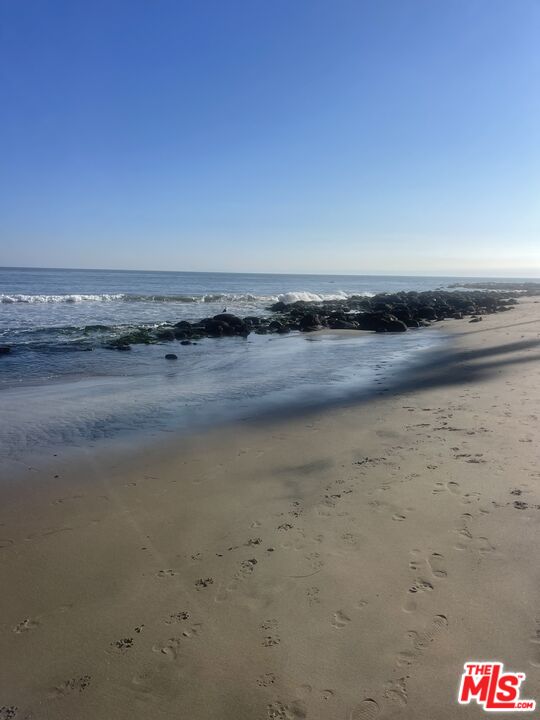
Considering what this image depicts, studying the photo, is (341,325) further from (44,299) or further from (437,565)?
(44,299)

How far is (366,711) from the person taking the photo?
245cm

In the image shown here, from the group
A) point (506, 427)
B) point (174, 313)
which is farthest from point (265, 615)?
point (174, 313)

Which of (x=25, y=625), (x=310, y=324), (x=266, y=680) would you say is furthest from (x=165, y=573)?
(x=310, y=324)

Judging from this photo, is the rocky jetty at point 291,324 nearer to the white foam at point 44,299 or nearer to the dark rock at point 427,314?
the dark rock at point 427,314

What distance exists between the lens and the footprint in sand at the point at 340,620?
119 inches

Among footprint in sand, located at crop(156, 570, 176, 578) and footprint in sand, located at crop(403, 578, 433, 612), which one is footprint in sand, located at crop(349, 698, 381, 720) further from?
footprint in sand, located at crop(156, 570, 176, 578)

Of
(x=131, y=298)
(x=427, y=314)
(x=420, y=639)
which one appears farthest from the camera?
(x=131, y=298)

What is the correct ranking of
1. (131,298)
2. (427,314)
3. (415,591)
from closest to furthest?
(415,591), (427,314), (131,298)

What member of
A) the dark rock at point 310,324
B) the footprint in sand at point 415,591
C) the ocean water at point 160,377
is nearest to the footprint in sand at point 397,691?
the footprint in sand at point 415,591

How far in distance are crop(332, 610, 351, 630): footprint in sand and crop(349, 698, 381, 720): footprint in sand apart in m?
0.52

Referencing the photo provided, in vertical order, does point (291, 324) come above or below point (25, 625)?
above

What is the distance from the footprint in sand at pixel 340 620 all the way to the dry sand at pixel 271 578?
0.05 feet

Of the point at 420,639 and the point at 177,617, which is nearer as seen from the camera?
the point at 420,639

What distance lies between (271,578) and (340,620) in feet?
2.25
